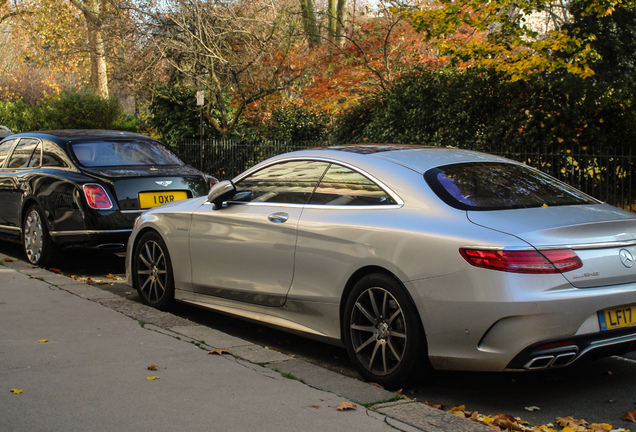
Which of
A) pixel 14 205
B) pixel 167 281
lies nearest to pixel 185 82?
pixel 14 205

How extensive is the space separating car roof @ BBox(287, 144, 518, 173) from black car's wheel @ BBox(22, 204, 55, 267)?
4.23m

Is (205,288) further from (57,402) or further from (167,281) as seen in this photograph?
(57,402)

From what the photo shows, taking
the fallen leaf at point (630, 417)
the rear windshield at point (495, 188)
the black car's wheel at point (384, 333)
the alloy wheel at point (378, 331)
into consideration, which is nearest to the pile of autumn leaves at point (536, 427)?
the fallen leaf at point (630, 417)

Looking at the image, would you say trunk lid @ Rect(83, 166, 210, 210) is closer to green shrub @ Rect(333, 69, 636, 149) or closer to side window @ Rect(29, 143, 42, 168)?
side window @ Rect(29, 143, 42, 168)

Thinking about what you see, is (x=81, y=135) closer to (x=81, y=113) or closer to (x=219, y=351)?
(x=219, y=351)

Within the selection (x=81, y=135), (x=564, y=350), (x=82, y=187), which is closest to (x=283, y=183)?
(x=564, y=350)

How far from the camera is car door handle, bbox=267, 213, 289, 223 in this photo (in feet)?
17.0

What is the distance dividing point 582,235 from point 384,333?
1291 millimetres

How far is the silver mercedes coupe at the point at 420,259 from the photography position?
3863mm

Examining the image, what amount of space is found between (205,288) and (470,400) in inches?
98.0

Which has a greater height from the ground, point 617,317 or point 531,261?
point 531,261

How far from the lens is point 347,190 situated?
4945 mm

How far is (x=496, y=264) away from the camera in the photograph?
152 inches

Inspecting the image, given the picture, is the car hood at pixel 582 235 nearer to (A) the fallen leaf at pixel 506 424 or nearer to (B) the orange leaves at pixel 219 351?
(A) the fallen leaf at pixel 506 424
